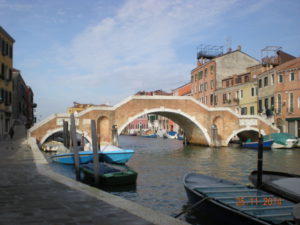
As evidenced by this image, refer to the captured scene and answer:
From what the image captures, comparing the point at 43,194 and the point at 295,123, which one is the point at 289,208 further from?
the point at 295,123

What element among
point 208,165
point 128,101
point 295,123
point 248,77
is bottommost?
point 208,165

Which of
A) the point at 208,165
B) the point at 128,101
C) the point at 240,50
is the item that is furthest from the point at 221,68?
the point at 208,165

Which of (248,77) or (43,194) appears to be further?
(248,77)

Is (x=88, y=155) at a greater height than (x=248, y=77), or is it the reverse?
(x=248, y=77)

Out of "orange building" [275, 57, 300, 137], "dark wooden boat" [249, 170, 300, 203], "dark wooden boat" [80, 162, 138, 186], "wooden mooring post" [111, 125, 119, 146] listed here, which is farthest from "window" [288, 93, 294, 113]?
"dark wooden boat" [249, 170, 300, 203]

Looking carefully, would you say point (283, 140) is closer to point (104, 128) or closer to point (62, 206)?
point (104, 128)

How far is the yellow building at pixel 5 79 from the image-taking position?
26.6 m

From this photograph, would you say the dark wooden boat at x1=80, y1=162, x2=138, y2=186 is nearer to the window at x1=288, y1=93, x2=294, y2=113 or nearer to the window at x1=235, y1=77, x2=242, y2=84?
the window at x1=288, y1=93, x2=294, y2=113

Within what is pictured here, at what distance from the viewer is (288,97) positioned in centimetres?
2970

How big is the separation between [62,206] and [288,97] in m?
27.7

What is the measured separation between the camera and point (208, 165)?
18.2 meters

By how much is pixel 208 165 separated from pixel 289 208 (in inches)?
458

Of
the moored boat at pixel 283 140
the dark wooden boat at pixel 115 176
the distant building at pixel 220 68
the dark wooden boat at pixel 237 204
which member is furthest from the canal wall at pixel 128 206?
the distant building at pixel 220 68

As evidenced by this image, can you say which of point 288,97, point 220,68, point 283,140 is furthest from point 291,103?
point 220,68
